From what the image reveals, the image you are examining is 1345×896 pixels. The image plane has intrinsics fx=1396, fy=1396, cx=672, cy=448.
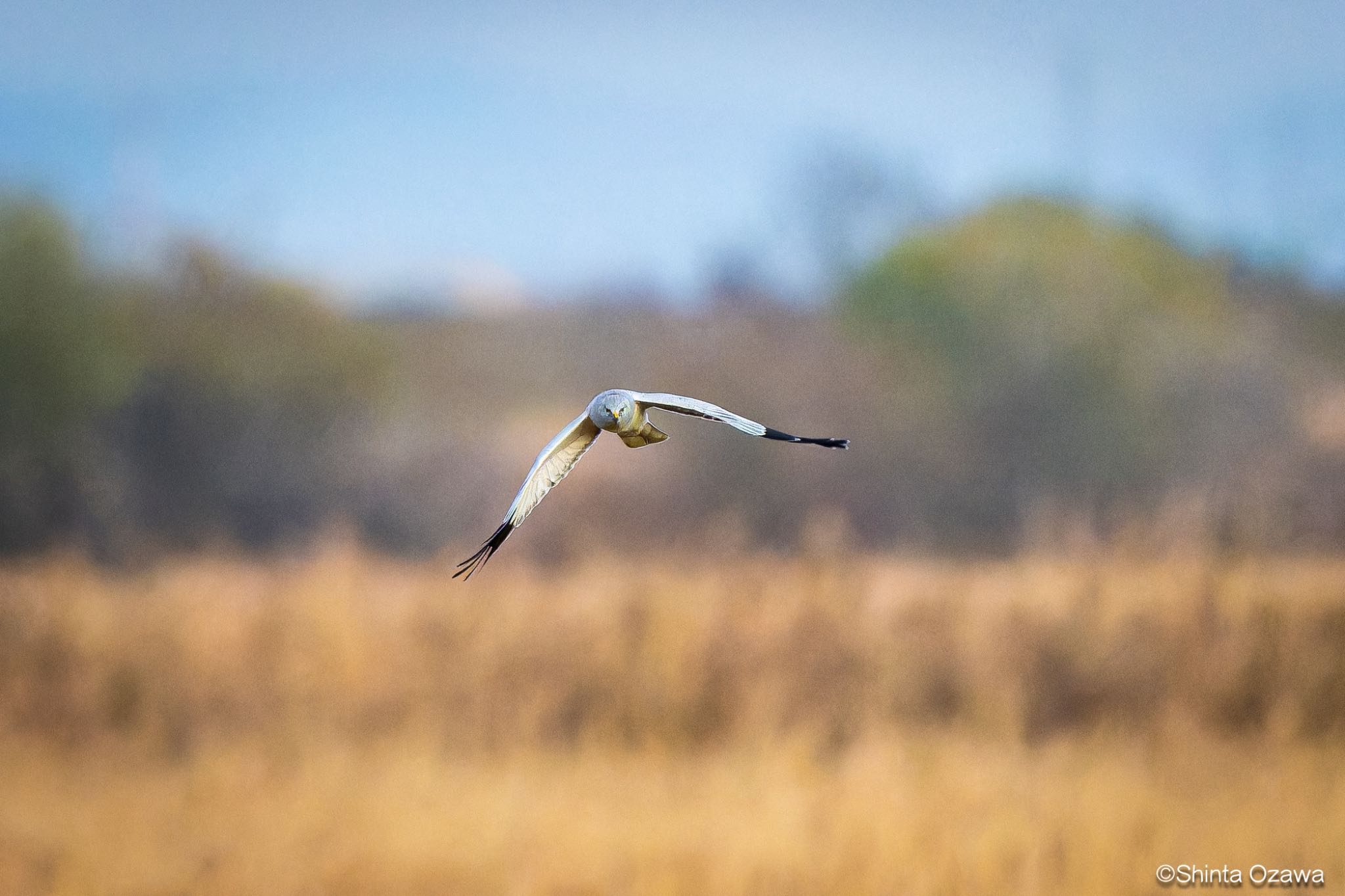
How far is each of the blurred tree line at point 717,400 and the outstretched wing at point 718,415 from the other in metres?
13.6

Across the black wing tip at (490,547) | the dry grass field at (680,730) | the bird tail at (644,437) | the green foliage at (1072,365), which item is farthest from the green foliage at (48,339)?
the bird tail at (644,437)

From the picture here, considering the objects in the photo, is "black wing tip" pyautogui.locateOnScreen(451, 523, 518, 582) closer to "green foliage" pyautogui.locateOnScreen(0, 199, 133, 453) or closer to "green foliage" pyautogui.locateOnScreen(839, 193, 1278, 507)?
"green foliage" pyautogui.locateOnScreen(0, 199, 133, 453)

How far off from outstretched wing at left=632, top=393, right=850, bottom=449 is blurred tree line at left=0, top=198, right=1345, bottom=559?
13595mm

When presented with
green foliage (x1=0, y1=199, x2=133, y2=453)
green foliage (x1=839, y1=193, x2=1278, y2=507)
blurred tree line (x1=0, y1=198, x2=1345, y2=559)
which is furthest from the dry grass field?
green foliage (x1=839, y1=193, x2=1278, y2=507)

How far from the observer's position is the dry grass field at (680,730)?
291 inches

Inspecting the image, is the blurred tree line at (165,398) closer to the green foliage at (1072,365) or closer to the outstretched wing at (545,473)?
the green foliage at (1072,365)

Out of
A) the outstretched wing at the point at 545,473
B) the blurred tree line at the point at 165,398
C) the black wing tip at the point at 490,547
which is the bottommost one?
the black wing tip at the point at 490,547

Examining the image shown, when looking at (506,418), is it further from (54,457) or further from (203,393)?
(54,457)

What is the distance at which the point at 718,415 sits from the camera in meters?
1.59

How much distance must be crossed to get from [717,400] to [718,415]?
15.6m

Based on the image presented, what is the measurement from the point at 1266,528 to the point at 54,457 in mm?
14119

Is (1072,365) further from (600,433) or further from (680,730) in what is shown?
(600,433)

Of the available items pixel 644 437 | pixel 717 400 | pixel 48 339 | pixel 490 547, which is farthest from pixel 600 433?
pixel 48 339

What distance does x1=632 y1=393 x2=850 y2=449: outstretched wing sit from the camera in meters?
1.56
